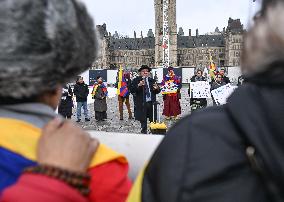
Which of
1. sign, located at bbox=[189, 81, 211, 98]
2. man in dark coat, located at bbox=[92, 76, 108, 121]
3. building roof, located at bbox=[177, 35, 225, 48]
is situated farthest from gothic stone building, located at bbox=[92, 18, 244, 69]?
sign, located at bbox=[189, 81, 211, 98]

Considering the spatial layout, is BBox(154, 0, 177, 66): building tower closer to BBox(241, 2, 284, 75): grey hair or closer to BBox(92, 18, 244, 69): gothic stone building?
BBox(92, 18, 244, 69): gothic stone building

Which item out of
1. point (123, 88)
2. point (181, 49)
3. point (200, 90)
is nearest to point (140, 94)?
point (200, 90)

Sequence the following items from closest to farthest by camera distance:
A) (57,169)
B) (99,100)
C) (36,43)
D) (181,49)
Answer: (57,169), (36,43), (99,100), (181,49)

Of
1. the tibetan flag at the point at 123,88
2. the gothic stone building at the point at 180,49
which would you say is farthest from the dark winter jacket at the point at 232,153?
the gothic stone building at the point at 180,49

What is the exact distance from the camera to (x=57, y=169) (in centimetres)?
103

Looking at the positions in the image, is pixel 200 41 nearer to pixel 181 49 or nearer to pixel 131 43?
pixel 181 49

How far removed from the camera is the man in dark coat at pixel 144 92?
11531mm

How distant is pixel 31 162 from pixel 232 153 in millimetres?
491

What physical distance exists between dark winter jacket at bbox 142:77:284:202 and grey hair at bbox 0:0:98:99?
42cm

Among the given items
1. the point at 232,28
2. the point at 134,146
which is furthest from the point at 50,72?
the point at 232,28

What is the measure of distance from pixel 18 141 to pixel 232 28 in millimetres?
106350

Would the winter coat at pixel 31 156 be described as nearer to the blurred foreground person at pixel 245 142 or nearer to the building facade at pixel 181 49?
the blurred foreground person at pixel 245 142

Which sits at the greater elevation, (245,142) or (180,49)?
(180,49)

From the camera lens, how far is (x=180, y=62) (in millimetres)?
110562
